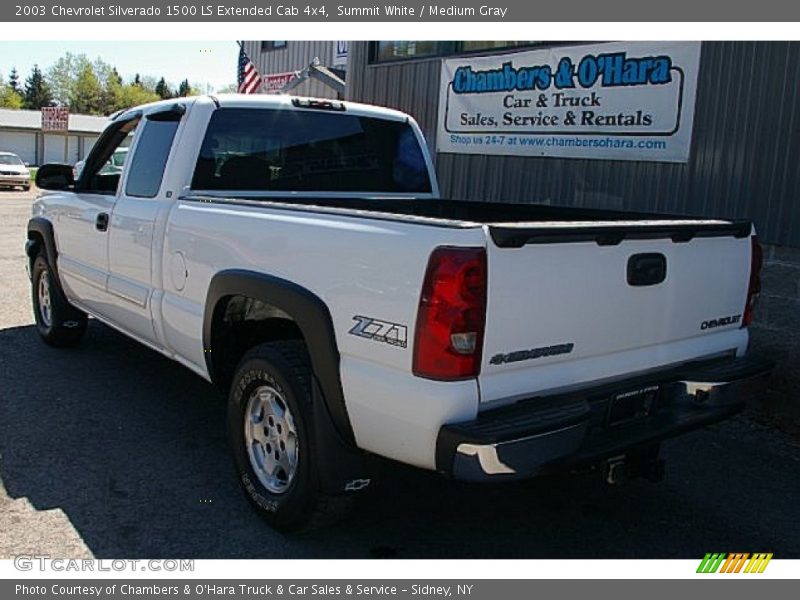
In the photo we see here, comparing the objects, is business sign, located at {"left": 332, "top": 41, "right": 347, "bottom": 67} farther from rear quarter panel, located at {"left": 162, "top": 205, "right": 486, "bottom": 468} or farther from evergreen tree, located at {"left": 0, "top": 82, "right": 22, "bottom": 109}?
evergreen tree, located at {"left": 0, "top": 82, "right": 22, "bottom": 109}

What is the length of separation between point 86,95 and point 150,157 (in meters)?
100

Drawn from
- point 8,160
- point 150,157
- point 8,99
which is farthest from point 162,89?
point 150,157

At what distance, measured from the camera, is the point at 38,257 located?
6.65m

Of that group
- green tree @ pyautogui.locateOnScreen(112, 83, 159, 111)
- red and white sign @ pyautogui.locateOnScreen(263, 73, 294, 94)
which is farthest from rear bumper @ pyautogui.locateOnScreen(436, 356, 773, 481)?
green tree @ pyautogui.locateOnScreen(112, 83, 159, 111)

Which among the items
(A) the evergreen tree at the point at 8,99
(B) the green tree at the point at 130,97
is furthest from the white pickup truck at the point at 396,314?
(B) the green tree at the point at 130,97

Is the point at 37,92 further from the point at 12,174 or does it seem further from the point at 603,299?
the point at 603,299

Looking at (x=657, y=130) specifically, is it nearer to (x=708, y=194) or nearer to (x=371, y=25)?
(x=708, y=194)

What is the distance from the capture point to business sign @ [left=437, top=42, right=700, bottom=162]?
647 cm

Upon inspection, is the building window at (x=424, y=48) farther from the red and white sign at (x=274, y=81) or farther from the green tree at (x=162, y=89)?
the green tree at (x=162, y=89)

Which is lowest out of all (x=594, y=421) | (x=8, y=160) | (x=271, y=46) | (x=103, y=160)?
(x=594, y=421)

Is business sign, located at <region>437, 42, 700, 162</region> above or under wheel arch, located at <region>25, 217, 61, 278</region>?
above

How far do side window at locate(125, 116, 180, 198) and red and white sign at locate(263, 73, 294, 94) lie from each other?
13956 millimetres

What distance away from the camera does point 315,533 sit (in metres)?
3.57

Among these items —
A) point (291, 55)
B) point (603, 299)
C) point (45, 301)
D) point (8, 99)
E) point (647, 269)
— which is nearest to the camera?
point (603, 299)
